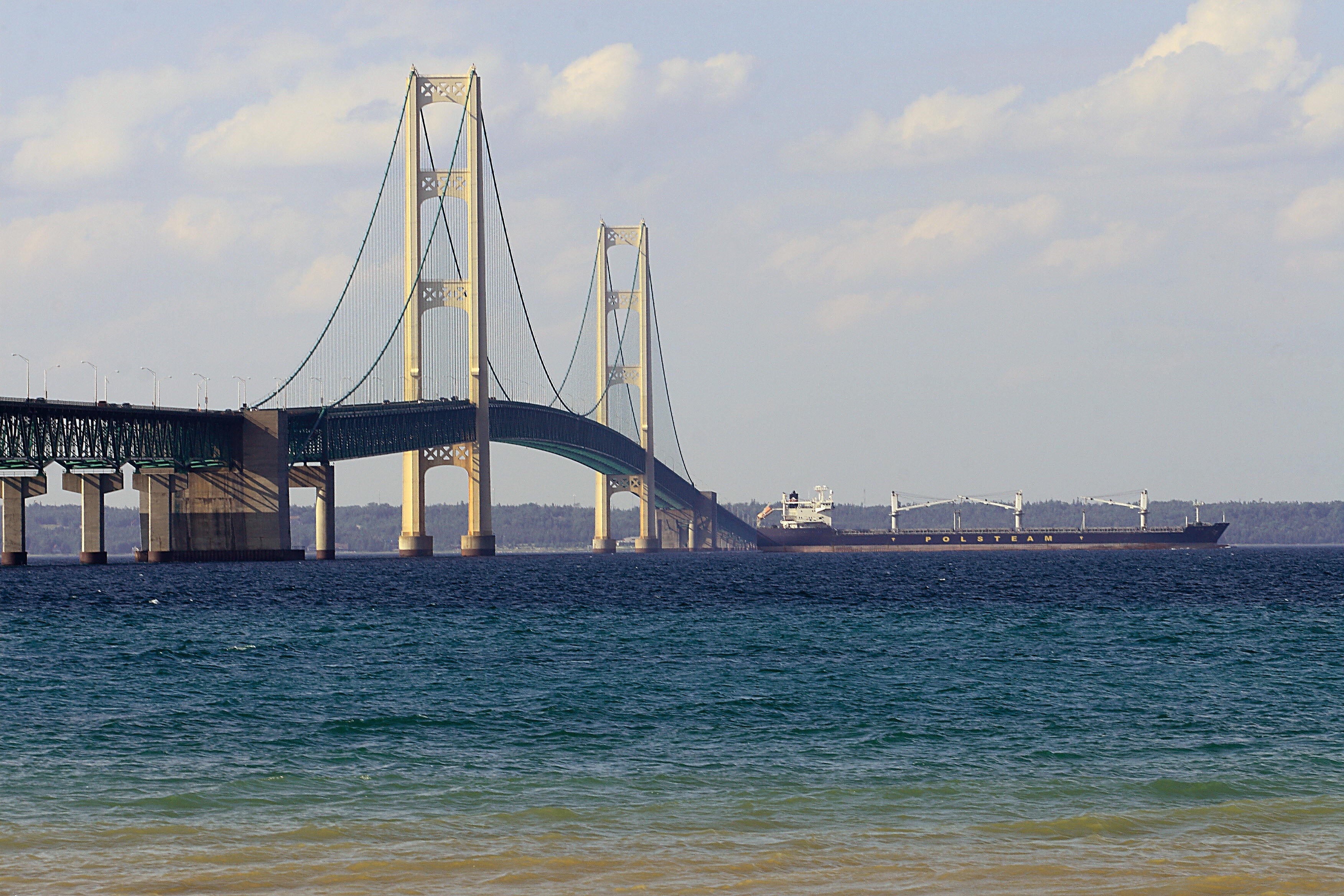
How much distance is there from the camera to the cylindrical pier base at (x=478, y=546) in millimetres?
108250

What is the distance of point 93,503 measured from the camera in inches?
3450

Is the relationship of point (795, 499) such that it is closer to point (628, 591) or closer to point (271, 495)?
point (271, 495)

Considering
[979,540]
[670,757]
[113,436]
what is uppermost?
[113,436]

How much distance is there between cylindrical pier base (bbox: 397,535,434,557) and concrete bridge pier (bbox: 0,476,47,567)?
82.8ft

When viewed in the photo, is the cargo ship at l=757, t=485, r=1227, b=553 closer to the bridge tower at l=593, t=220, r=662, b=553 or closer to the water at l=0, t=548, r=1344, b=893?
the bridge tower at l=593, t=220, r=662, b=553

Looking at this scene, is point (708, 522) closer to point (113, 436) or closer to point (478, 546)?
A: point (478, 546)

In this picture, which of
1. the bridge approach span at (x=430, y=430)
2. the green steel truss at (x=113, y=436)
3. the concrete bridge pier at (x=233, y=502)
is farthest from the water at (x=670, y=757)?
the bridge approach span at (x=430, y=430)

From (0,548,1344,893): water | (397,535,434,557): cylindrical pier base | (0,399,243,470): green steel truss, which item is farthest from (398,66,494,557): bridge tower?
(0,548,1344,893): water

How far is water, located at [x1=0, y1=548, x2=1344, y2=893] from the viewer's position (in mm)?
11383

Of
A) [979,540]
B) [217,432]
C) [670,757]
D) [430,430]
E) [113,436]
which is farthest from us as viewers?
[979,540]

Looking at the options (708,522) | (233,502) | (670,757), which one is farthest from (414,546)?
(670,757)

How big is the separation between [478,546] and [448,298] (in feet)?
63.2

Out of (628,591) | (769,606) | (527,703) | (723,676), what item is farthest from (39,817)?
(628,591)

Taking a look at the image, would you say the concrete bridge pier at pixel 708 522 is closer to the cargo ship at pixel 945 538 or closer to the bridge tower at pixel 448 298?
the cargo ship at pixel 945 538
